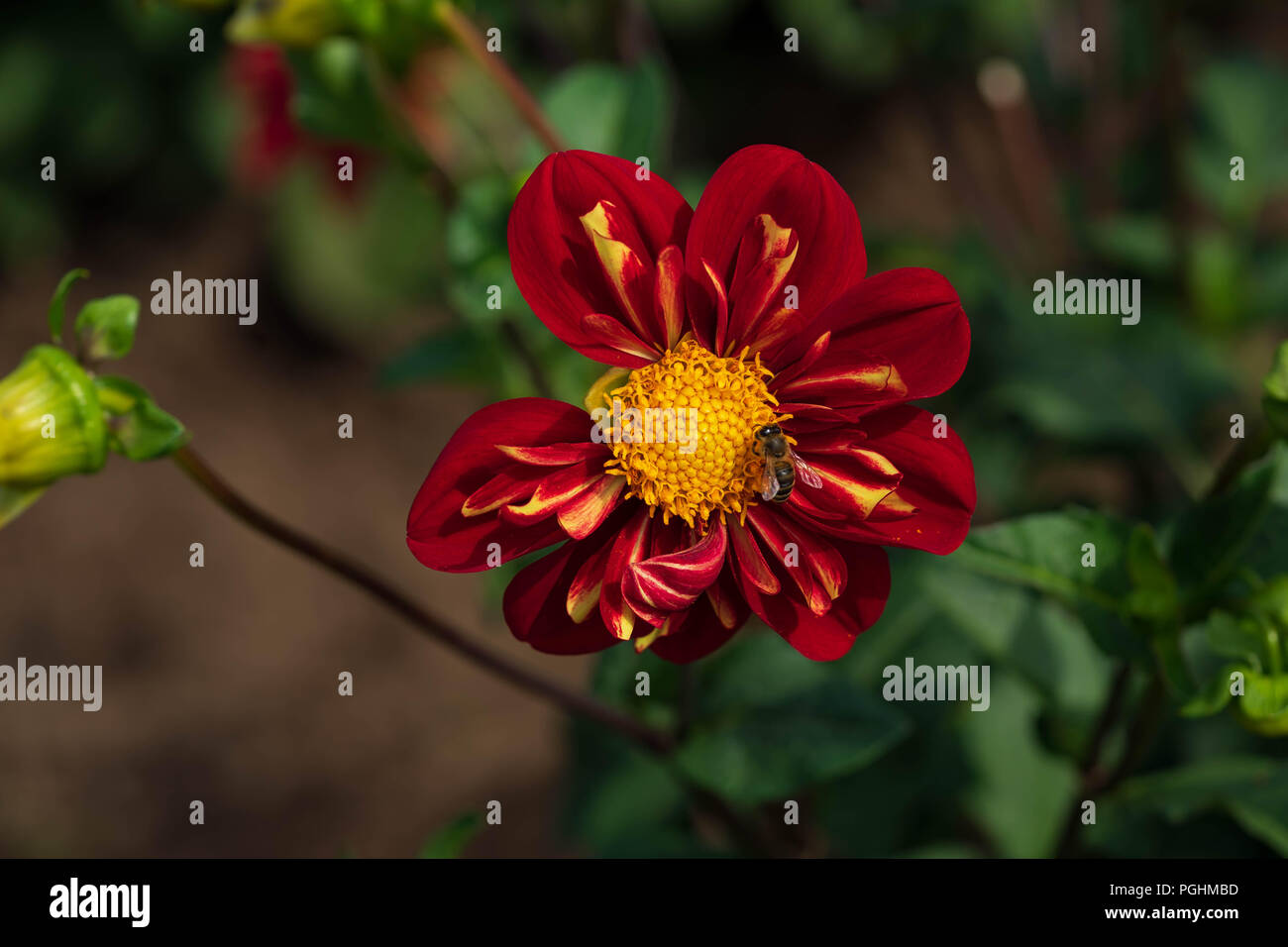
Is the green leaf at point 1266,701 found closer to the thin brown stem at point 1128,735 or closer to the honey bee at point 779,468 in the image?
the thin brown stem at point 1128,735

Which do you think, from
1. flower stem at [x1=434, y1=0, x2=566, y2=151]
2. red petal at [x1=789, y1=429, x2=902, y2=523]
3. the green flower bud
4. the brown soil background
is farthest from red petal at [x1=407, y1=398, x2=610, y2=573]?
the brown soil background

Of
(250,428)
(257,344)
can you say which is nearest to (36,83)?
(257,344)

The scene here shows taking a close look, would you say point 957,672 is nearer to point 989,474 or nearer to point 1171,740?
point 1171,740

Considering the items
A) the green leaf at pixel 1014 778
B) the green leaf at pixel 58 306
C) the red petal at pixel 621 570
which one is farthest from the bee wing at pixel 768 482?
the green leaf at pixel 1014 778

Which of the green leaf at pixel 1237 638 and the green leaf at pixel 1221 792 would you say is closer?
the green leaf at pixel 1237 638

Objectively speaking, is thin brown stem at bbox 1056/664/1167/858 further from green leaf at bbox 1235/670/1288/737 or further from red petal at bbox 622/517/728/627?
red petal at bbox 622/517/728/627

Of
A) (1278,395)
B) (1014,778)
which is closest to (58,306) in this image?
(1278,395)
